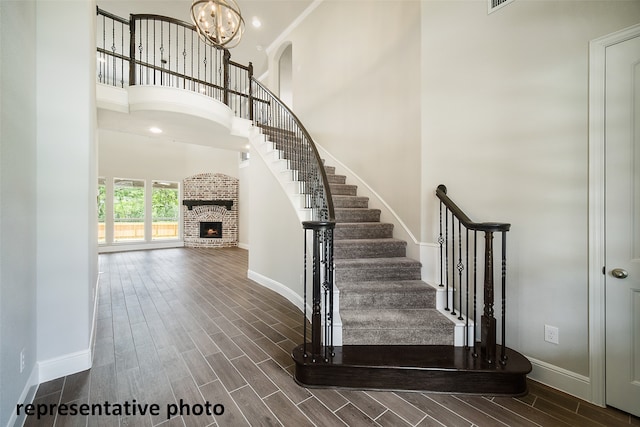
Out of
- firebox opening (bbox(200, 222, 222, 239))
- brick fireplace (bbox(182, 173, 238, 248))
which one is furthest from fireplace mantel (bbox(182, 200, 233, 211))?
firebox opening (bbox(200, 222, 222, 239))

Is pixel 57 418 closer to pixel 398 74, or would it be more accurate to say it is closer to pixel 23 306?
pixel 23 306

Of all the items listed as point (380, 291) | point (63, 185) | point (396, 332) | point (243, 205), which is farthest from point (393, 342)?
point (243, 205)

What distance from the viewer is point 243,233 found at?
905cm

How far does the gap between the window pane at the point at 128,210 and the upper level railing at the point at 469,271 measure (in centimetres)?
932

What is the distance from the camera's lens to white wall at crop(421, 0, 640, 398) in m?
1.87

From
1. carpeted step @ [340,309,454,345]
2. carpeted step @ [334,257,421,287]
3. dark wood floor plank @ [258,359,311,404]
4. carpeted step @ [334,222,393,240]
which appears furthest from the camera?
carpeted step @ [334,222,393,240]

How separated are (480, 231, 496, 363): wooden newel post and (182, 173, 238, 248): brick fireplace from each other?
845cm

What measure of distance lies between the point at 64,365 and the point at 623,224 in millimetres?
4248

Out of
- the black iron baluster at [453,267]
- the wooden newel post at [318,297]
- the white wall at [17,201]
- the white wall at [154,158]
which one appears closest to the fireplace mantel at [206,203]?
the white wall at [154,158]

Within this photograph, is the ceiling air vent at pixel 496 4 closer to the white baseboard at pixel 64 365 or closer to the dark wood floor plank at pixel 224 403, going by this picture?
the dark wood floor plank at pixel 224 403

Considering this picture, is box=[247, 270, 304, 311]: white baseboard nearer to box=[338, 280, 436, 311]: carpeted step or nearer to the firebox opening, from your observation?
box=[338, 280, 436, 311]: carpeted step

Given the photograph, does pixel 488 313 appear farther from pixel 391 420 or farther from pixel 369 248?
pixel 369 248

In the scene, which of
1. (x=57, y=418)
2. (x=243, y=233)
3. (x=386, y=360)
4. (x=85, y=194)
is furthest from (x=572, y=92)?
(x=243, y=233)

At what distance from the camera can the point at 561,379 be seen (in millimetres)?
1916
